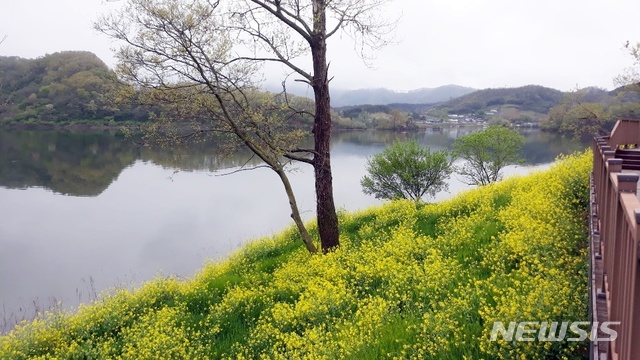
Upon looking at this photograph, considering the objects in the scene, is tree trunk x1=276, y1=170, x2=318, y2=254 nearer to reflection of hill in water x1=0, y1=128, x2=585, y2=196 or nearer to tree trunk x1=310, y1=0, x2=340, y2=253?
tree trunk x1=310, y1=0, x2=340, y2=253

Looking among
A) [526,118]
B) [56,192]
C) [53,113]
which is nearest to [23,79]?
[53,113]

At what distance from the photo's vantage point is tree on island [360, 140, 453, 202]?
36531 mm

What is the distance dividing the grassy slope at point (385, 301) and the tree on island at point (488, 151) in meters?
32.5

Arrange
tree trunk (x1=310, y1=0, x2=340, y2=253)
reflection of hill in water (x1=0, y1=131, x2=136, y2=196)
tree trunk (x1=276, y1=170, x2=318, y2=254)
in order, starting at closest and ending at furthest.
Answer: tree trunk (x1=310, y1=0, x2=340, y2=253) < tree trunk (x1=276, y1=170, x2=318, y2=254) < reflection of hill in water (x1=0, y1=131, x2=136, y2=196)

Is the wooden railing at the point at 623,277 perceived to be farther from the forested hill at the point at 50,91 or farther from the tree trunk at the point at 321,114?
the forested hill at the point at 50,91

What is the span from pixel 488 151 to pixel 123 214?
114 feet

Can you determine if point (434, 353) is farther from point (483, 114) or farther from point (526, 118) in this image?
point (483, 114)

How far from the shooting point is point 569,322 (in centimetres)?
419

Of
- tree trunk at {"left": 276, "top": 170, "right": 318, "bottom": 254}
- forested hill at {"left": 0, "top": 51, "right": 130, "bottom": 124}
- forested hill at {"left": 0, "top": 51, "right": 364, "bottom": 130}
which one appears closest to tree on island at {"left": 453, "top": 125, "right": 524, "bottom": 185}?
tree trunk at {"left": 276, "top": 170, "right": 318, "bottom": 254}

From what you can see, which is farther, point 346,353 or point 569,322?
point 346,353

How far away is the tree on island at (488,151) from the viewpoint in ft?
143

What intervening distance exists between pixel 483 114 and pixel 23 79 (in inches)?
6816

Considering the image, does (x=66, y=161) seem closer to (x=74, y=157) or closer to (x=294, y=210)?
(x=74, y=157)

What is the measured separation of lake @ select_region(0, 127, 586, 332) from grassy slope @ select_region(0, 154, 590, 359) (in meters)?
3.21
